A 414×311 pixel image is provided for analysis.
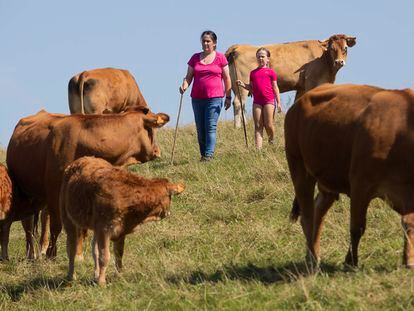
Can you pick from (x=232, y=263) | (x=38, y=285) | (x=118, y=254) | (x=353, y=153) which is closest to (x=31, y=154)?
(x=38, y=285)

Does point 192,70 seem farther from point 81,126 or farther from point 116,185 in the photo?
point 116,185

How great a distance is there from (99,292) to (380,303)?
2.78 metres

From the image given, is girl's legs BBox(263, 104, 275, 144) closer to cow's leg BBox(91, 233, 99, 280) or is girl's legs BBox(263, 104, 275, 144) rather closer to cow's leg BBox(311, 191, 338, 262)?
cow's leg BBox(311, 191, 338, 262)

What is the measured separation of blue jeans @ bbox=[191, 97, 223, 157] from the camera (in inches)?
617

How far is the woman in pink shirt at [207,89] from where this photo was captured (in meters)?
15.7

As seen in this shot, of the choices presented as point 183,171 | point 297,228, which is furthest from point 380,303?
point 183,171

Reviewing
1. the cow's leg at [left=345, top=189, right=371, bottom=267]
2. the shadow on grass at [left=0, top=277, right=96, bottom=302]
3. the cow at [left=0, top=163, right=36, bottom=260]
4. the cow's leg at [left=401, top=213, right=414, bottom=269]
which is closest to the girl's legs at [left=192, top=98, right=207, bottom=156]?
the cow at [left=0, top=163, right=36, bottom=260]

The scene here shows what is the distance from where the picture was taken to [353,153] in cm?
805

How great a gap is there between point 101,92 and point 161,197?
33.3ft

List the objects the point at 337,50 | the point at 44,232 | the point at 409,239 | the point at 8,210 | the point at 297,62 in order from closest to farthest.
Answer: the point at 409,239
the point at 8,210
the point at 44,232
the point at 337,50
the point at 297,62

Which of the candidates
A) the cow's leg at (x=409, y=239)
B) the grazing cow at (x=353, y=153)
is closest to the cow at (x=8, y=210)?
the grazing cow at (x=353, y=153)

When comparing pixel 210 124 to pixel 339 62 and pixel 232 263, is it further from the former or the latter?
pixel 232 263

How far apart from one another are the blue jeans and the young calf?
6532 millimetres

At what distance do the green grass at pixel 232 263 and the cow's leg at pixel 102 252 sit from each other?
0.48 ft
